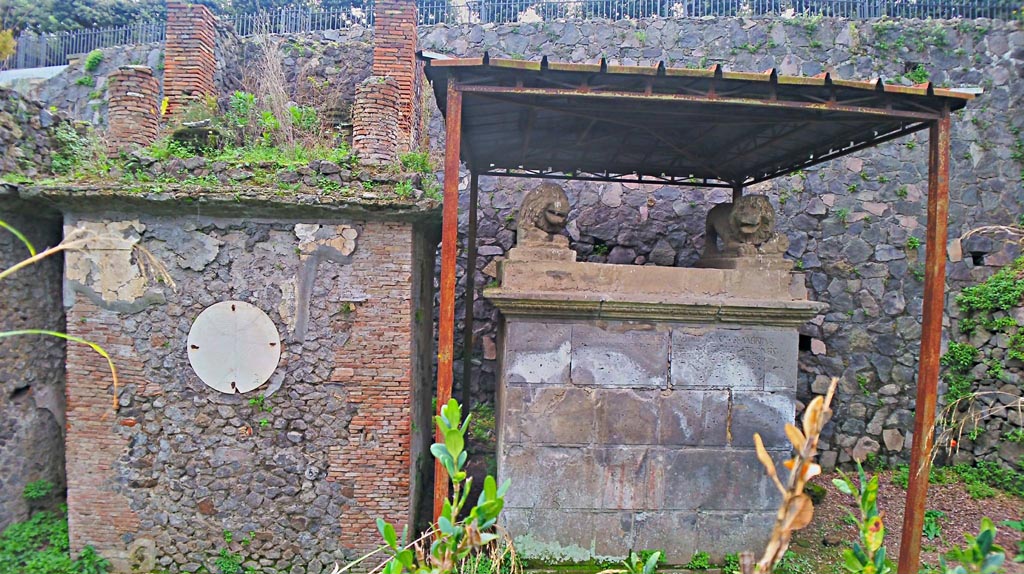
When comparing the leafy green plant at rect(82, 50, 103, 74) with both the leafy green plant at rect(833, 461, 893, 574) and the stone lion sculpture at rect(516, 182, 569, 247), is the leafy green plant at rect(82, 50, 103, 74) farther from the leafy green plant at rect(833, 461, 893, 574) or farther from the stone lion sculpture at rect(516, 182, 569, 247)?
the leafy green plant at rect(833, 461, 893, 574)

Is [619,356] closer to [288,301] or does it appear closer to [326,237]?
[326,237]

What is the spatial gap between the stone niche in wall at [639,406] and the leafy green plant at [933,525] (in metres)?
2.58

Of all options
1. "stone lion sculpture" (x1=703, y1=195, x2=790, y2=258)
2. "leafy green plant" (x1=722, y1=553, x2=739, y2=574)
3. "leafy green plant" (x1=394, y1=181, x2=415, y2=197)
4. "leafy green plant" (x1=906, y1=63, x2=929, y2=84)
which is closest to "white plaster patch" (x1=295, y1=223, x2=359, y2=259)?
"leafy green plant" (x1=394, y1=181, x2=415, y2=197)

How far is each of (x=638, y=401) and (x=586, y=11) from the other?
329 inches

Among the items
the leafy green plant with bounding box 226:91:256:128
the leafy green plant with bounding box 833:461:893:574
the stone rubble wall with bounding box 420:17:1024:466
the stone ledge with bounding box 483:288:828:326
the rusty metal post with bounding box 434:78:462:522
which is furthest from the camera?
the stone rubble wall with bounding box 420:17:1024:466

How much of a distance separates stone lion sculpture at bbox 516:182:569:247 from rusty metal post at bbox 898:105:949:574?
3187 millimetres

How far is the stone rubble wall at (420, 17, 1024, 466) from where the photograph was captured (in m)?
8.09

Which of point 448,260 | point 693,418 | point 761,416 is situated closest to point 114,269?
point 448,260

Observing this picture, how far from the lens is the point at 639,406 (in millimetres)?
5176

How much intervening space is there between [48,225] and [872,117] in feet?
25.9

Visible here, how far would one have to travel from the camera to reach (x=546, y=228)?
5.40 meters

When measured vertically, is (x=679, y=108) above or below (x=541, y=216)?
above

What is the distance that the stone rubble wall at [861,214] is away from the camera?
8086 millimetres

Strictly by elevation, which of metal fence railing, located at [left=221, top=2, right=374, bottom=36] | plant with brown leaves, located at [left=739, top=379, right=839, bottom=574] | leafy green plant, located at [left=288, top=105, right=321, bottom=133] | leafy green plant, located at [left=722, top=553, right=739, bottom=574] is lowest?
leafy green plant, located at [left=722, top=553, right=739, bottom=574]
